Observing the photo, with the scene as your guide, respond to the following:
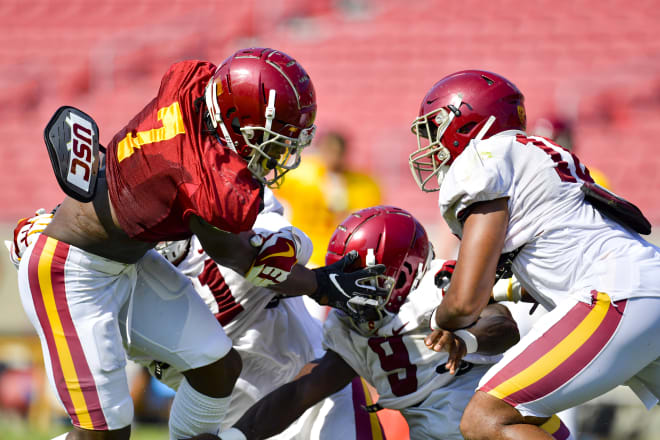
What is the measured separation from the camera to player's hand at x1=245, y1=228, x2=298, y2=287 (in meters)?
2.97

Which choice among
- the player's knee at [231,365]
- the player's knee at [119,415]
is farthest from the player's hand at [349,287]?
the player's knee at [119,415]

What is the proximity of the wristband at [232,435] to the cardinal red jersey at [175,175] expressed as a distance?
0.78 m

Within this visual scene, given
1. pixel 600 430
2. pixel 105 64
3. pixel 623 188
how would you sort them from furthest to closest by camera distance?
pixel 105 64, pixel 623 188, pixel 600 430

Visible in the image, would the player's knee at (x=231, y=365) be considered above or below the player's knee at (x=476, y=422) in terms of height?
below

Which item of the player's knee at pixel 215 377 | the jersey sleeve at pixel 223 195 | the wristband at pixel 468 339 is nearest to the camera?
the jersey sleeve at pixel 223 195

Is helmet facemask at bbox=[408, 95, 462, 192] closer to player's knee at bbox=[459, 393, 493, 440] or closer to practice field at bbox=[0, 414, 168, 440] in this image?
player's knee at bbox=[459, 393, 493, 440]

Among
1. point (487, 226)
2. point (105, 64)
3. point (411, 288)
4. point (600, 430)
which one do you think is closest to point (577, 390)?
point (487, 226)

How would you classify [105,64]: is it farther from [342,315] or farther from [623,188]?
[342,315]

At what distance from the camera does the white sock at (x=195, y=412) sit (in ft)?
10.4

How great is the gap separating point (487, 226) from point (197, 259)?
1.51 m

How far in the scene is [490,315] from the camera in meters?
3.10

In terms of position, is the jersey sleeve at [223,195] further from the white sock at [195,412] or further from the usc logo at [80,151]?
the white sock at [195,412]

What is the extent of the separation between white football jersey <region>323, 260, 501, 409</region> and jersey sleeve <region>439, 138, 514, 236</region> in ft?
1.94

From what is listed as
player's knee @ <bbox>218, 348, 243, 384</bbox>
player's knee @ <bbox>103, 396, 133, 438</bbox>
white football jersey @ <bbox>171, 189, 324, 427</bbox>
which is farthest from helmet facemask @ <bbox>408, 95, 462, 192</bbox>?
player's knee @ <bbox>103, 396, 133, 438</bbox>
